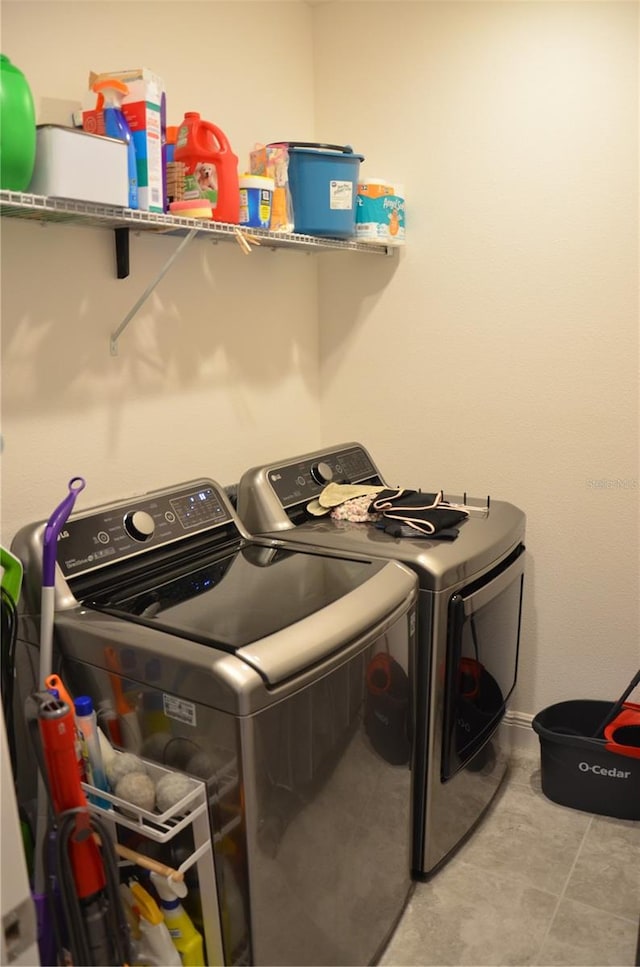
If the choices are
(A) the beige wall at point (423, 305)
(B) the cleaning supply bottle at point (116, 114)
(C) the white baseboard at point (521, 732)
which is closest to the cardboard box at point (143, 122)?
(B) the cleaning supply bottle at point (116, 114)

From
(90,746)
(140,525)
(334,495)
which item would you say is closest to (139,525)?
(140,525)

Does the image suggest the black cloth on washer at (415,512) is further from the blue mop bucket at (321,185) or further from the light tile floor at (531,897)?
the light tile floor at (531,897)

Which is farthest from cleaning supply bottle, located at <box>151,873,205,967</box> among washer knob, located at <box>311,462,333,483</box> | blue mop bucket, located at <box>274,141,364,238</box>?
blue mop bucket, located at <box>274,141,364,238</box>

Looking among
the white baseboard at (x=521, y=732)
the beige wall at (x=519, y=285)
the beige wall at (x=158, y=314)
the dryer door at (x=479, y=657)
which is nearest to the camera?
the beige wall at (x=158, y=314)

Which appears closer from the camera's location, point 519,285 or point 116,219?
point 116,219

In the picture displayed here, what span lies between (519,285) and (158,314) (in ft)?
3.76

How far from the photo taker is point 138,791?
1.38 meters

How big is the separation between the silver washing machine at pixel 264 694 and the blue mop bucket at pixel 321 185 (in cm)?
92

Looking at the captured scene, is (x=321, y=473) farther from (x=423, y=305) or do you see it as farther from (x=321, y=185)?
(x=321, y=185)

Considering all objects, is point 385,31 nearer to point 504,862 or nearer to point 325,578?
point 325,578

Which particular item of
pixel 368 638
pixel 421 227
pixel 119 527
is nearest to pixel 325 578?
pixel 368 638

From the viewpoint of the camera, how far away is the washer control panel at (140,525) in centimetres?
167

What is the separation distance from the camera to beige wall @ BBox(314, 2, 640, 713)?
2.29 m

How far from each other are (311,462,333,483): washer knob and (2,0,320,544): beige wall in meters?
0.29
